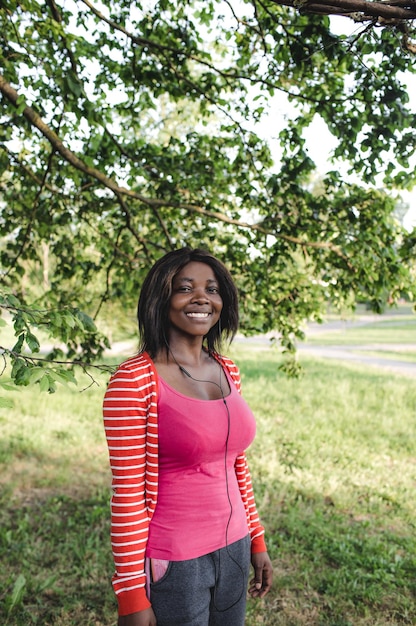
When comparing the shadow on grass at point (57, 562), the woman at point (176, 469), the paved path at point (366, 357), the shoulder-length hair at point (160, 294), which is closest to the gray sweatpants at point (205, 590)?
the woman at point (176, 469)

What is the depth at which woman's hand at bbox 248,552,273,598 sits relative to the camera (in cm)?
223

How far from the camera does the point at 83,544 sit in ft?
15.6

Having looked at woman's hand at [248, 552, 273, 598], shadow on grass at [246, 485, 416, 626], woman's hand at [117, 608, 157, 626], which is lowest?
shadow on grass at [246, 485, 416, 626]

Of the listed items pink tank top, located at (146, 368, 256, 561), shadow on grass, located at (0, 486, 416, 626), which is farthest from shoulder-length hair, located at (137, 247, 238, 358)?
shadow on grass, located at (0, 486, 416, 626)

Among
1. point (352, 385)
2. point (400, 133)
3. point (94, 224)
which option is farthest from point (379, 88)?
point (352, 385)

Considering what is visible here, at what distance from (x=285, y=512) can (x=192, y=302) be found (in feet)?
13.3

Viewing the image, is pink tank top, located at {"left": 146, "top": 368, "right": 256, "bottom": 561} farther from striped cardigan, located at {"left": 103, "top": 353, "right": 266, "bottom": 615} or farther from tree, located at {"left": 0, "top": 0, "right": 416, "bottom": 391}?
tree, located at {"left": 0, "top": 0, "right": 416, "bottom": 391}

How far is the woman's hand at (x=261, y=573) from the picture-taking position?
7.31 ft

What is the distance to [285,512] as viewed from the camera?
5.45m

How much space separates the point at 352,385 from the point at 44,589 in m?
9.05

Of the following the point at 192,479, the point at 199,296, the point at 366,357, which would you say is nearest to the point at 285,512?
the point at 192,479

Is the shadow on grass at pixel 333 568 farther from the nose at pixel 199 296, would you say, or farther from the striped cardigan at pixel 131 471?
the nose at pixel 199 296

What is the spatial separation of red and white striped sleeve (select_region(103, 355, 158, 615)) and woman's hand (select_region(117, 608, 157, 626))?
2 centimetres

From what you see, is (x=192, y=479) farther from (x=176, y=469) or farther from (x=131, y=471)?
(x=131, y=471)
